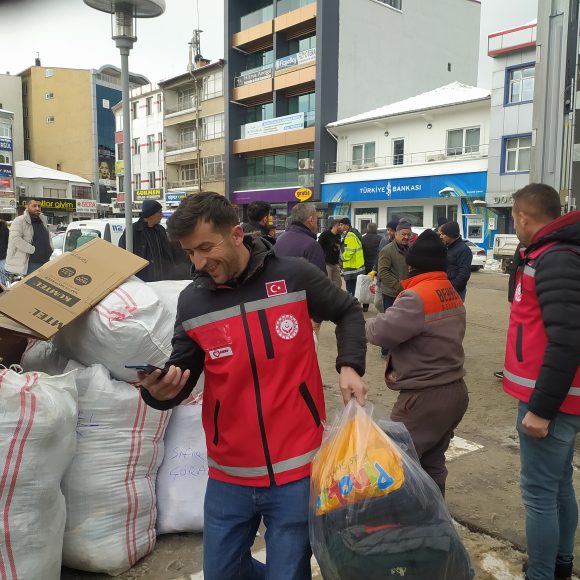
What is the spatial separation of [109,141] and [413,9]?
32206 mm

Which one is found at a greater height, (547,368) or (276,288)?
(276,288)

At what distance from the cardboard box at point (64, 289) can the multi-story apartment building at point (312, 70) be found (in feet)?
85.8

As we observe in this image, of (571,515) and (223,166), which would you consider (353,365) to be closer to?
(571,515)

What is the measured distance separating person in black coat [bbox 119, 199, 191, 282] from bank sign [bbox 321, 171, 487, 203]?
64.6ft

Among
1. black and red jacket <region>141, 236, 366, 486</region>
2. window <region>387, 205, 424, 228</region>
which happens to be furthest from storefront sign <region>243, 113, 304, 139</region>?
black and red jacket <region>141, 236, 366, 486</region>

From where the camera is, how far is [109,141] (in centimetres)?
5297

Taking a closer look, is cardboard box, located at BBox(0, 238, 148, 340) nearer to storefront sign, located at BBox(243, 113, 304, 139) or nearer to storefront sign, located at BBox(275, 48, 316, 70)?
storefront sign, located at BBox(243, 113, 304, 139)

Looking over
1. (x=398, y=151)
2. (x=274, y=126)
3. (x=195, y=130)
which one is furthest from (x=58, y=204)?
(x=398, y=151)

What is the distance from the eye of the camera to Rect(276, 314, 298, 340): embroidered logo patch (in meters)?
1.69

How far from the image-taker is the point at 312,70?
30.0 metres

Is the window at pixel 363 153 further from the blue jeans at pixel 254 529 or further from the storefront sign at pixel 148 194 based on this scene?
the blue jeans at pixel 254 529

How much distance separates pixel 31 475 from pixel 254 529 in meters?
0.92

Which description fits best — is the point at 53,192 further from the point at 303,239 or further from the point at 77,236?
the point at 303,239

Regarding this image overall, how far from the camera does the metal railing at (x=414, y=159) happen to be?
23234mm
